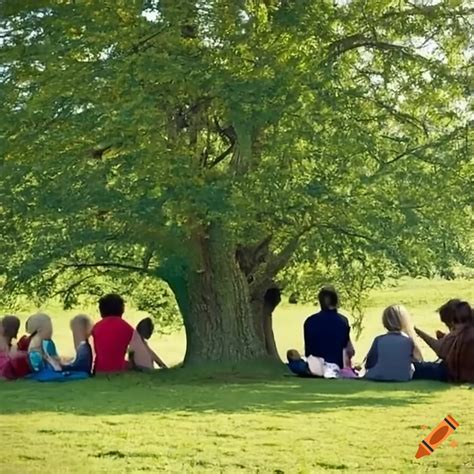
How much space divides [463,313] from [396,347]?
2.13ft

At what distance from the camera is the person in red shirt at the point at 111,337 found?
9.84m

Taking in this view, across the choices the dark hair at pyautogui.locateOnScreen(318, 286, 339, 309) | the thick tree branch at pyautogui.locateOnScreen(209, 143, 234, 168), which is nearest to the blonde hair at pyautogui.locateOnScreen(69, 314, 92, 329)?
the thick tree branch at pyautogui.locateOnScreen(209, 143, 234, 168)

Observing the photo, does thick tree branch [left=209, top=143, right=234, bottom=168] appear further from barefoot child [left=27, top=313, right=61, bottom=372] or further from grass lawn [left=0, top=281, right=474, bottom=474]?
barefoot child [left=27, top=313, right=61, bottom=372]

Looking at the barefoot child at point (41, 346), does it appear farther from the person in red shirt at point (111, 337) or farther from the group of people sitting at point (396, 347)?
the group of people sitting at point (396, 347)

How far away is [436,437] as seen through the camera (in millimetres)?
6066

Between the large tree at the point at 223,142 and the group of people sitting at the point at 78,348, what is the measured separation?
0.68 meters

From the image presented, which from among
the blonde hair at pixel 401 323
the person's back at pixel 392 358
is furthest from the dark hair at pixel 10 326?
the blonde hair at pixel 401 323

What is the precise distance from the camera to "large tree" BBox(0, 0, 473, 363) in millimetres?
9672

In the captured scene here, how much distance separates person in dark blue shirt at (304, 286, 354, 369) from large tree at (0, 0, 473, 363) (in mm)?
903

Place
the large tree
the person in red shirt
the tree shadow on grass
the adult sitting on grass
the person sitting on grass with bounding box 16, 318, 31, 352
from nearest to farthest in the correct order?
the tree shadow on grass
the adult sitting on grass
the large tree
the person in red shirt
the person sitting on grass with bounding box 16, 318, 31, 352

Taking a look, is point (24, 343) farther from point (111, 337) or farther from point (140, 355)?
point (140, 355)

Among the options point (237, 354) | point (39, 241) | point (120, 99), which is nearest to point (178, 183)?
point (120, 99)

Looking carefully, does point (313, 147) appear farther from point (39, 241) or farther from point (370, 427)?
Result: point (370, 427)

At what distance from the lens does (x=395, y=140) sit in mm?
11281
